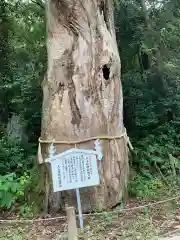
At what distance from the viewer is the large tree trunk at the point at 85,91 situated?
239 inches

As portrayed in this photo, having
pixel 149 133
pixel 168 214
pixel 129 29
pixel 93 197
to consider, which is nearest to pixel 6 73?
pixel 129 29

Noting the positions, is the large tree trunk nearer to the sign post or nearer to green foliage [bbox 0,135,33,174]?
the sign post

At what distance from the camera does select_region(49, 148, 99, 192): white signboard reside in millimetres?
5094

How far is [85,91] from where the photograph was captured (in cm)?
618

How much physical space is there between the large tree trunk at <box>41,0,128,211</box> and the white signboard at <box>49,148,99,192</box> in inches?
31.1

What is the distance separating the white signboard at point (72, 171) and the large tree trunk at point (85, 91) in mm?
789

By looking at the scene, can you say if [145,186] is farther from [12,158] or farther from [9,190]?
[12,158]

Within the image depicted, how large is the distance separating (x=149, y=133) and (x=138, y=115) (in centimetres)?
89

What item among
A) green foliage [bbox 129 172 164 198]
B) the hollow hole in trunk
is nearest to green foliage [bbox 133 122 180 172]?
green foliage [bbox 129 172 164 198]

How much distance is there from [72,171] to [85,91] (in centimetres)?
159

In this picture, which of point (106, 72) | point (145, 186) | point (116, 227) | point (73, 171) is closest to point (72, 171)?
point (73, 171)

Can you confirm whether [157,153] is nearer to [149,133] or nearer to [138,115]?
[149,133]

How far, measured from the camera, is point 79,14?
249 inches

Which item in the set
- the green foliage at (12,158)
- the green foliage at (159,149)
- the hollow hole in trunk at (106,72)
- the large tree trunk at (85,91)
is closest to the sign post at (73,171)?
the large tree trunk at (85,91)
